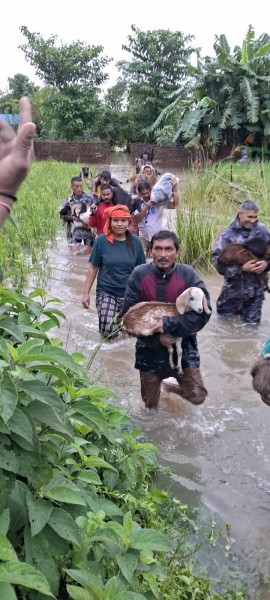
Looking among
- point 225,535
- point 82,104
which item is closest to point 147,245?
point 225,535

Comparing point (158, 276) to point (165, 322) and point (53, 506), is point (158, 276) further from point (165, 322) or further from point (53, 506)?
point (53, 506)

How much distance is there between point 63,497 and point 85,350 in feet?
13.0

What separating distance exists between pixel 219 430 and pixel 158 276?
3.91 ft

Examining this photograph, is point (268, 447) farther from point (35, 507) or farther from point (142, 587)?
point (35, 507)

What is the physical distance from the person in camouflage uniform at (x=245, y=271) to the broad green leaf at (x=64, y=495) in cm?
449

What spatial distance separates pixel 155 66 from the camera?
1240 inches

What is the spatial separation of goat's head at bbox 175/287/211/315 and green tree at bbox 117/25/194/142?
28.0 meters

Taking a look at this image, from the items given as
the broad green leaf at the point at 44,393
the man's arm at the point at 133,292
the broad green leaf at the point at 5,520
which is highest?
the broad green leaf at the point at 44,393

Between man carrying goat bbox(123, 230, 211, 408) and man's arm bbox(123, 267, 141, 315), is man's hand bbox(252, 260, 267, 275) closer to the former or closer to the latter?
man carrying goat bbox(123, 230, 211, 408)

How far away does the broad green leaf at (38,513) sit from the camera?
1.61m

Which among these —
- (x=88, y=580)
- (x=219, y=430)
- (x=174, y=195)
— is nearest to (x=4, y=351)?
(x=88, y=580)

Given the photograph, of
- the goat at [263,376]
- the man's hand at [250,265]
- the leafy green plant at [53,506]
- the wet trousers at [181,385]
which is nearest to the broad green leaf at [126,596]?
the leafy green plant at [53,506]

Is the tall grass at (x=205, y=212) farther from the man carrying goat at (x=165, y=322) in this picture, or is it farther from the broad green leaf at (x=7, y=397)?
the broad green leaf at (x=7, y=397)

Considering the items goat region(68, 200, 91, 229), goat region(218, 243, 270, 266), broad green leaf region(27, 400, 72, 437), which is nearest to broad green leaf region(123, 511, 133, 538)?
broad green leaf region(27, 400, 72, 437)
